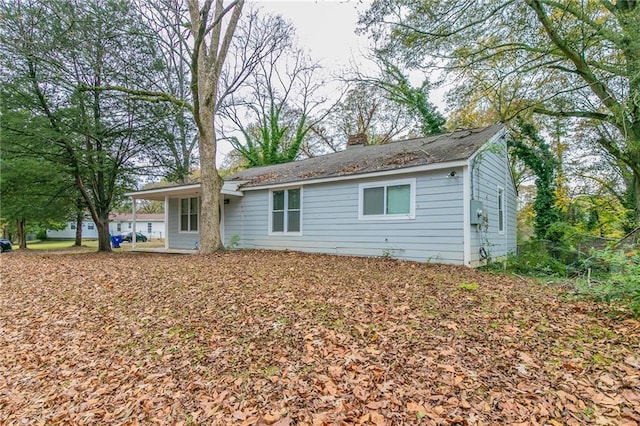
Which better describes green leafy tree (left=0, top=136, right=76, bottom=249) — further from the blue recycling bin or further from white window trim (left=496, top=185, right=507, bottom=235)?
white window trim (left=496, top=185, right=507, bottom=235)

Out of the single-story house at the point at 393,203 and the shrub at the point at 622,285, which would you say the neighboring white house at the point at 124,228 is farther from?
the shrub at the point at 622,285

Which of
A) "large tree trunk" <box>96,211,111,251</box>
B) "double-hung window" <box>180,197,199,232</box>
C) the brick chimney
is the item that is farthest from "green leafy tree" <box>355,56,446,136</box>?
"large tree trunk" <box>96,211,111,251</box>

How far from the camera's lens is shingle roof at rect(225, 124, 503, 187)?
26.7 ft

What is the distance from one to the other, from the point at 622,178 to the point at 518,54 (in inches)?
416

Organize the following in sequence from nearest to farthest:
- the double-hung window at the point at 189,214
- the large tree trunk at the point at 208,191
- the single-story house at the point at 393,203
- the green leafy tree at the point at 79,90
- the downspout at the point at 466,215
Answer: the downspout at the point at 466,215 < the single-story house at the point at 393,203 < the green leafy tree at the point at 79,90 < the large tree trunk at the point at 208,191 < the double-hung window at the point at 189,214

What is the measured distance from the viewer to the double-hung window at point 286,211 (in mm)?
10734

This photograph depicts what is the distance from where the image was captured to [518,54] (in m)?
10.2

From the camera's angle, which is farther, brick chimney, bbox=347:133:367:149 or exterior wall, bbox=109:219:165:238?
exterior wall, bbox=109:219:165:238

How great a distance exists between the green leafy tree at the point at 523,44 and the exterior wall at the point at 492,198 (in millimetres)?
1693

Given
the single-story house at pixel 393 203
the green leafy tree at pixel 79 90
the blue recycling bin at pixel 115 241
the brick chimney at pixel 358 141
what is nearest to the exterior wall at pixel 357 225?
the single-story house at pixel 393 203

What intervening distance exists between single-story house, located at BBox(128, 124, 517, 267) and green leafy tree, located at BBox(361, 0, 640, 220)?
2.00 meters

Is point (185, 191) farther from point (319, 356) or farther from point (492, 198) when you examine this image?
point (319, 356)

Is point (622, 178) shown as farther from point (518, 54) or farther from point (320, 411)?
point (320, 411)

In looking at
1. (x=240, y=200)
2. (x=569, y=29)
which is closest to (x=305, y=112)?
(x=240, y=200)
